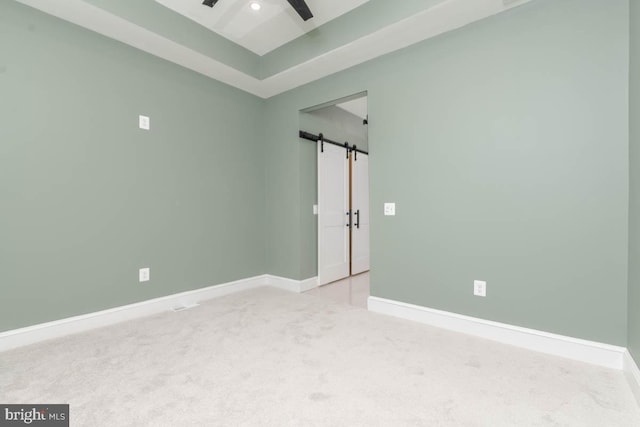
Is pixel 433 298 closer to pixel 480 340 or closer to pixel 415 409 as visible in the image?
pixel 480 340

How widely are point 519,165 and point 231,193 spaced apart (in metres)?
3.21

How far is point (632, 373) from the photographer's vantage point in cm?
174

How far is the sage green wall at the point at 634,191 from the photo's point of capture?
5.68 ft

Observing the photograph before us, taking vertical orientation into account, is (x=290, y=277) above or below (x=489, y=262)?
below

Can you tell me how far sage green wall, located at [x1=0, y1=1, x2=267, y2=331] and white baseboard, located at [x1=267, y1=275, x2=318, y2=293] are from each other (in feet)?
1.90

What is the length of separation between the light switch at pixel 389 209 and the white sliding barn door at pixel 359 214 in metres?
1.78

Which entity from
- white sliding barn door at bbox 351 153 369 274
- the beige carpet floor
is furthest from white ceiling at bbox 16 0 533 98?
the beige carpet floor

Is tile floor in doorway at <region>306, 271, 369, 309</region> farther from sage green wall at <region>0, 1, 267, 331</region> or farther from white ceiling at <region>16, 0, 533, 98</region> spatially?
white ceiling at <region>16, 0, 533, 98</region>

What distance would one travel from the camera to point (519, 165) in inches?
90.7

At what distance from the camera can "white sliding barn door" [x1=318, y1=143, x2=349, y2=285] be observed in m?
4.20

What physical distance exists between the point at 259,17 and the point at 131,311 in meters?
3.28

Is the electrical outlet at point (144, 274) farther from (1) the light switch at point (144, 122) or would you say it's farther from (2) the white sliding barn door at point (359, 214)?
(2) the white sliding barn door at point (359, 214)

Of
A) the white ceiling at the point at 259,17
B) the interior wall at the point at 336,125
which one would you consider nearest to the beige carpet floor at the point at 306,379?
the interior wall at the point at 336,125

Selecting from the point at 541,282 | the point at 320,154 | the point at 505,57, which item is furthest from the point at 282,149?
the point at 541,282
